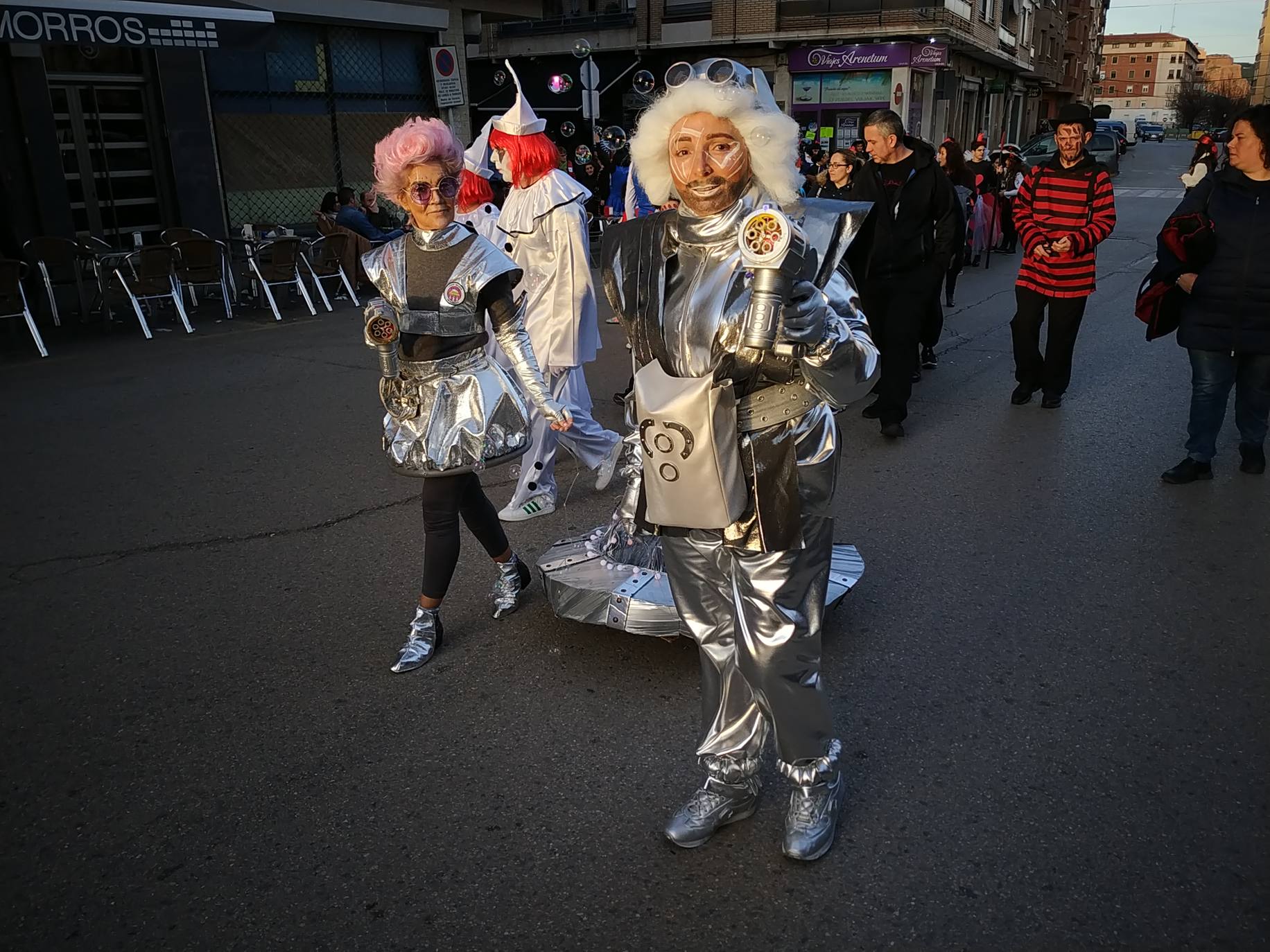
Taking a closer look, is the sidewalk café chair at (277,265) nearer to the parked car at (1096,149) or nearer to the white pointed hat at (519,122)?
the white pointed hat at (519,122)

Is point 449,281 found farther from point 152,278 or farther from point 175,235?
point 175,235

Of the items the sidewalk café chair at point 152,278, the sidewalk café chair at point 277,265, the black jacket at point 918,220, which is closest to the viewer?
the black jacket at point 918,220

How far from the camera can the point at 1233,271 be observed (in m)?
5.08

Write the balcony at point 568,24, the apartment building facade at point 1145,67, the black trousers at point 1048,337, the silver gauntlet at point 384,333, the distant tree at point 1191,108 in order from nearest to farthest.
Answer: the silver gauntlet at point 384,333, the black trousers at point 1048,337, the balcony at point 568,24, the distant tree at point 1191,108, the apartment building facade at point 1145,67

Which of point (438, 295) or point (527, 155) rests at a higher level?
point (527, 155)

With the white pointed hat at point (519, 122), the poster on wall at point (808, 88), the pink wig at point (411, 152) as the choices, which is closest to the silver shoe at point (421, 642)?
the pink wig at point (411, 152)

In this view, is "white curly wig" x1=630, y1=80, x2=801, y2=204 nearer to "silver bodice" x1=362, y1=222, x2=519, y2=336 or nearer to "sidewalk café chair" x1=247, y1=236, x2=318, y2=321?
"silver bodice" x1=362, y1=222, x2=519, y2=336

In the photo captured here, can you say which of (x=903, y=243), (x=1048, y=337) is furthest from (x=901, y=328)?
(x=1048, y=337)

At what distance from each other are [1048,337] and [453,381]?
4891 mm

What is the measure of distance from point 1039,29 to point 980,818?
58.0 m

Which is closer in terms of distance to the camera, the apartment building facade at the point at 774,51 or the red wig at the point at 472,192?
the red wig at the point at 472,192

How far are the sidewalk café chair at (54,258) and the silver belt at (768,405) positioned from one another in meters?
9.93

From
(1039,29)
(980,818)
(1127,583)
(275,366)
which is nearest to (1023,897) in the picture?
(980,818)

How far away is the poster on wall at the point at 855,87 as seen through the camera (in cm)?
2906
